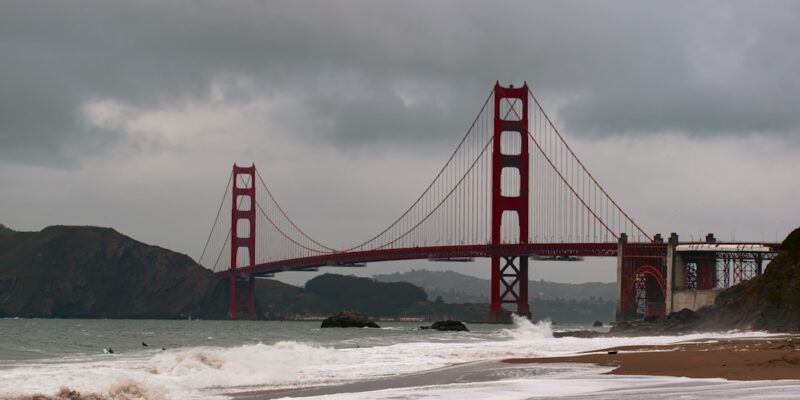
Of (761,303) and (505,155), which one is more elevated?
(505,155)

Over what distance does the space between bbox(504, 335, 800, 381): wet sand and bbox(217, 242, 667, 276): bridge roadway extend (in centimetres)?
4753

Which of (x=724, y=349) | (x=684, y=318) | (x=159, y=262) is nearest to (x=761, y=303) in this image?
(x=684, y=318)

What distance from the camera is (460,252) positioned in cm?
9700

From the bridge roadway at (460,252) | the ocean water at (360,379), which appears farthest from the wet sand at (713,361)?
the bridge roadway at (460,252)

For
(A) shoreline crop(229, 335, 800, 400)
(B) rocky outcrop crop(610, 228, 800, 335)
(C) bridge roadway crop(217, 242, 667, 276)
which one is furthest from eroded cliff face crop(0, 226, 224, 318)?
(A) shoreline crop(229, 335, 800, 400)

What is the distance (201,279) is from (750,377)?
16454 cm

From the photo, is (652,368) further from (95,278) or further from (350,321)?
(95,278)

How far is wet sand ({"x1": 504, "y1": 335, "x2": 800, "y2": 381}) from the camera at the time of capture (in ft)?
71.6

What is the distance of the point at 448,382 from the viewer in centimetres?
2406

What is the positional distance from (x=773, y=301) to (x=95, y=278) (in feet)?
515

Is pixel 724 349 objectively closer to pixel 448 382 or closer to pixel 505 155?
pixel 448 382

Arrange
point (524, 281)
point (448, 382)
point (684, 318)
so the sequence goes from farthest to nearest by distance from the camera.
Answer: point (524, 281)
point (684, 318)
point (448, 382)

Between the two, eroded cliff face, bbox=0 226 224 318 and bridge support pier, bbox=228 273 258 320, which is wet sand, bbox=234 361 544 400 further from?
eroded cliff face, bbox=0 226 224 318

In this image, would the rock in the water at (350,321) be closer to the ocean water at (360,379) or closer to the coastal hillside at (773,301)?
the coastal hillside at (773,301)
